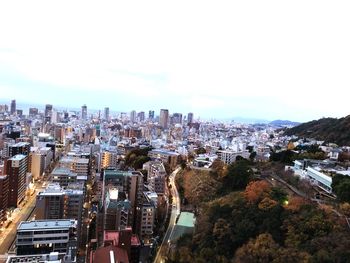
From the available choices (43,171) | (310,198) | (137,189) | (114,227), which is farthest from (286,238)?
(43,171)

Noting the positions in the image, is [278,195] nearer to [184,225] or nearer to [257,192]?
[257,192]

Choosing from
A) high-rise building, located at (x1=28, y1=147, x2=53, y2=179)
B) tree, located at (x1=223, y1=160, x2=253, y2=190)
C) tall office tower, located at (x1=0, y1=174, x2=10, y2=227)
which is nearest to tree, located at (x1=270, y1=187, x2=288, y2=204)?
tree, located at (x1=223, y1=160, x2=253, y2=190)

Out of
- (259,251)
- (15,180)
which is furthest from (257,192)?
(15,180)

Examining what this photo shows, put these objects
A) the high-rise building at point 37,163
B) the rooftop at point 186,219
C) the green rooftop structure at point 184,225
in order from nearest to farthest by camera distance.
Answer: the green rooftop structure at point 184,225, the rooftop at point 186,219, the high-rise building at point 37,163

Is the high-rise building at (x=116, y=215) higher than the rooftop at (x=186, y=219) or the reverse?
higher

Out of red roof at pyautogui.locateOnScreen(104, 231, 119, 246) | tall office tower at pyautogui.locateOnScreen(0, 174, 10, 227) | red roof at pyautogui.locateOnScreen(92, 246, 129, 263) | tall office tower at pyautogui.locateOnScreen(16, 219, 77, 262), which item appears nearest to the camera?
red roof at pyautogui.locateOnScreen(92, 246, 129, 263)

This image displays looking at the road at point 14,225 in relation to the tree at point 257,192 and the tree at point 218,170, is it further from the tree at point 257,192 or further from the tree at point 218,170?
the tree at point 218,170

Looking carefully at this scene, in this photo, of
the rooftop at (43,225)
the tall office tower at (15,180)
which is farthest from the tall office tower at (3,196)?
the rooftop at (43,225)

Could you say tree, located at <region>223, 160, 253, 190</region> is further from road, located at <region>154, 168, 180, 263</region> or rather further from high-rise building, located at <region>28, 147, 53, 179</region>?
high-rise building, located at <region>28, 147, 53, 179</region>
